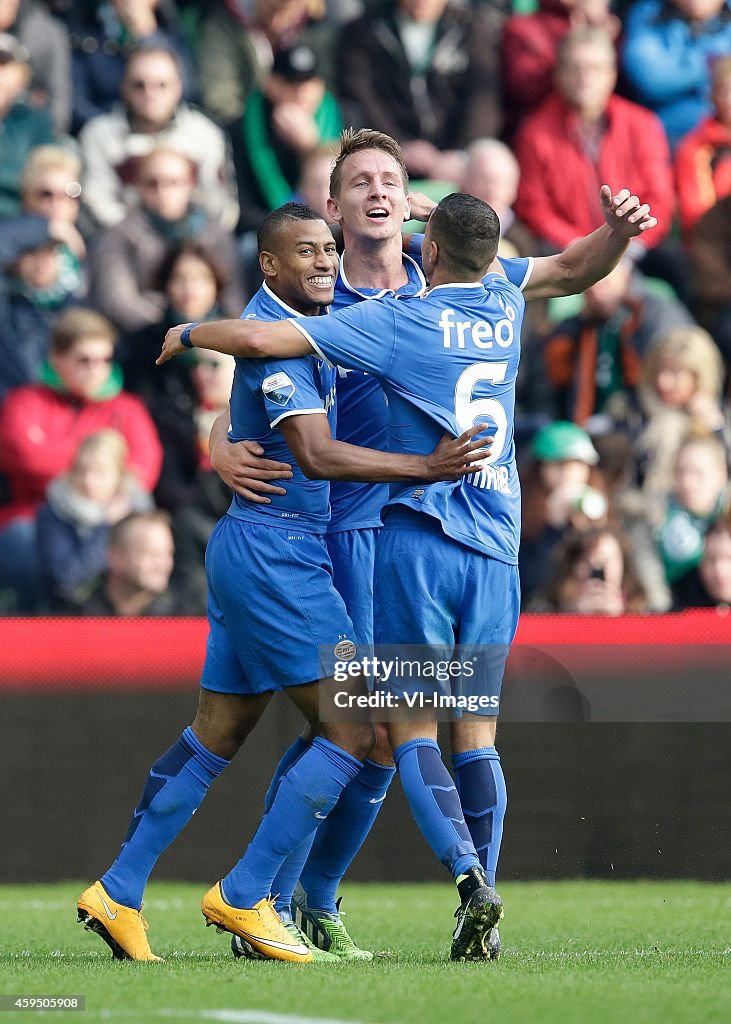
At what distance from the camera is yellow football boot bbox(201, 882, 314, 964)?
4504 millimetres

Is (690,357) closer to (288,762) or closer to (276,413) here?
(288,762)

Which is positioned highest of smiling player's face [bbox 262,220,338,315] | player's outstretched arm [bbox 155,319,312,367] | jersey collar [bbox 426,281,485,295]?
smiling player's face [bbox 262,220,338,315]

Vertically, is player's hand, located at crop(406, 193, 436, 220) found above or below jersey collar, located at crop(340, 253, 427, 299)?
above

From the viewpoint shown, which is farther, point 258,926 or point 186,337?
point 186,337

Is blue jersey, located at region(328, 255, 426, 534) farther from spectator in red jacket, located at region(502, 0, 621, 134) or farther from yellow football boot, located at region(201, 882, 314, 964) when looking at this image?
spectator in red jacket, located at region(502, 0, 621, 134)

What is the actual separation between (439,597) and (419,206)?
1.52m

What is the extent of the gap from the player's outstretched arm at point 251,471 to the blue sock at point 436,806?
827mm

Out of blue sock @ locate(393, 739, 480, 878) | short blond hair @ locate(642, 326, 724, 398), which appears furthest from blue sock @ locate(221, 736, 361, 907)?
short blond hair @ locate(642, 326, 724, 398)

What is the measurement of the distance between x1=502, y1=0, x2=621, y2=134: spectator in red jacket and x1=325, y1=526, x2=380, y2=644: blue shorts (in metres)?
5.09

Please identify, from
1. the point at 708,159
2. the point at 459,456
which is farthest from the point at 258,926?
the point at 708,159

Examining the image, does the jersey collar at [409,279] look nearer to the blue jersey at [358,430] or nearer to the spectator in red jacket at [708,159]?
the blue jersey at [358,430]

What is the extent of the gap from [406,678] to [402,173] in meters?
1.68

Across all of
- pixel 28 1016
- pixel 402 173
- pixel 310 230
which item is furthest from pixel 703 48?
pixel 28 1016

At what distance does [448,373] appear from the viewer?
4.52m
